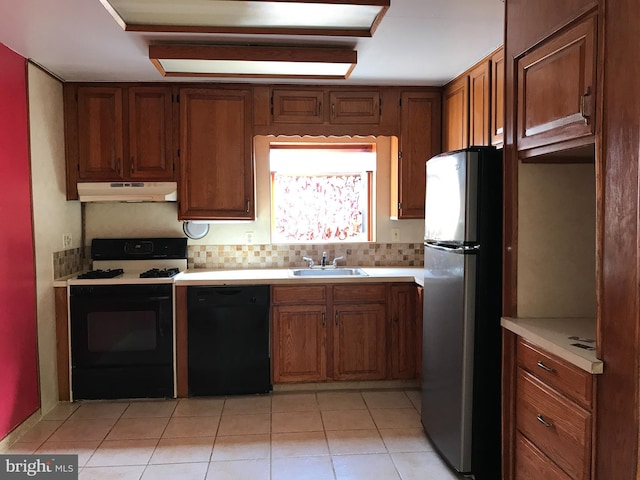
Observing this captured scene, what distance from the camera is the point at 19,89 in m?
3.02

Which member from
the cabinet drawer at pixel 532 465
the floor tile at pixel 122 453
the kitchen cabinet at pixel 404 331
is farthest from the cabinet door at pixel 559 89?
the floor tile at pixel 122 453

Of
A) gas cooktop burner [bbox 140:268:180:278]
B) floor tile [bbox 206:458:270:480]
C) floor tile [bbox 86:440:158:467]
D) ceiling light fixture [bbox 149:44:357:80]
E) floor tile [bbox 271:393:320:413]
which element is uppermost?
ceiling light fixture [bbox 149:44:357:80]

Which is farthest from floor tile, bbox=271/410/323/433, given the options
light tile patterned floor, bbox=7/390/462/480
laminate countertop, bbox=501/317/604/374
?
laminate countertop, bbox=501/317/604/374

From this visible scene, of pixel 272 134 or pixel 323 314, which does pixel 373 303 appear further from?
pixel 272 134

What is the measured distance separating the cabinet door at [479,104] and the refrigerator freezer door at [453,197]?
59 cm

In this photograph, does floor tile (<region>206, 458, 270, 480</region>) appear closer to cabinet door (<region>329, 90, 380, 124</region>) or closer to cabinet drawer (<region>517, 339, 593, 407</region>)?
cabinet drawer (<region>517, 339, 593, 407</region>)

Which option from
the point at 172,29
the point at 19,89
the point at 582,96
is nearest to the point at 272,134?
the point at 172,29

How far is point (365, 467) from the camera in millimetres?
2645

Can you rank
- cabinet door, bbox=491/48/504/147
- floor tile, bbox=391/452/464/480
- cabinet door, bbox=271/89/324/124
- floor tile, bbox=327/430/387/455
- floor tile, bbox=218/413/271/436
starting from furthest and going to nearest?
cabinet door, bbox=271/89/324/124 < floor tile, bbox=218/413/271/436 < cabinet door, bbox=491/48/504/147 < floor tile, bbox=327/430/387/455 < floor tile, bbox=391/452/464/480

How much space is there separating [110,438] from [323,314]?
1.55 m

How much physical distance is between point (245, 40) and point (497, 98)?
1496 mm

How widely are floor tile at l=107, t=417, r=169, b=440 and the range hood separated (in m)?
1.50

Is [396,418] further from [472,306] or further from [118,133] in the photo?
[118,133]

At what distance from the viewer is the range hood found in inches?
144
